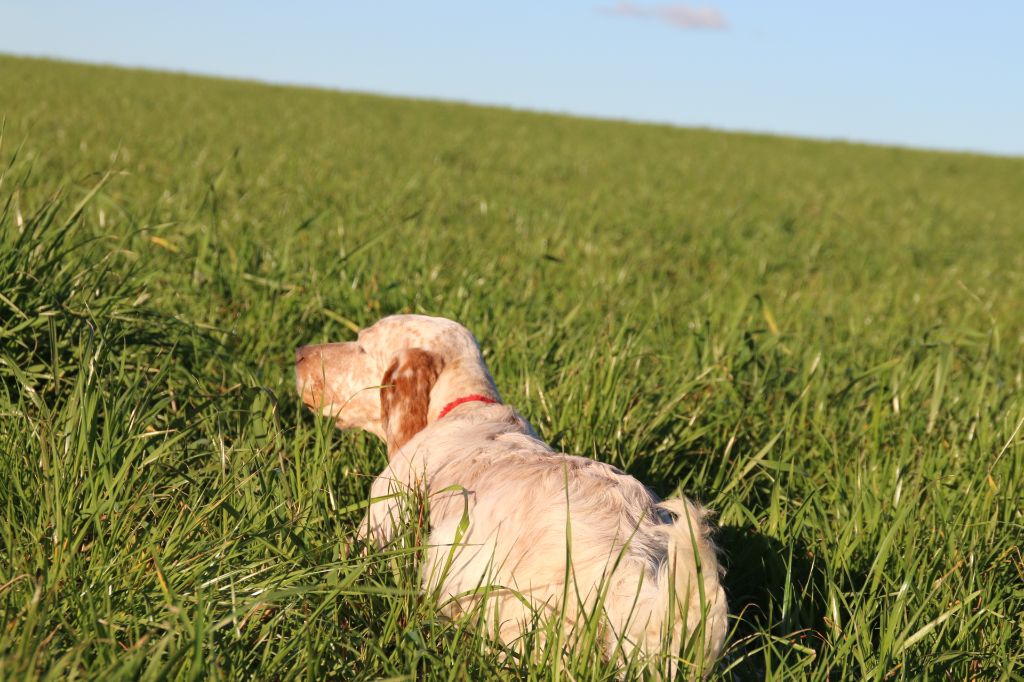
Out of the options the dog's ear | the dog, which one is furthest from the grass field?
the dog's ear

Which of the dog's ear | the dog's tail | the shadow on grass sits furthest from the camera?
the dog's ear

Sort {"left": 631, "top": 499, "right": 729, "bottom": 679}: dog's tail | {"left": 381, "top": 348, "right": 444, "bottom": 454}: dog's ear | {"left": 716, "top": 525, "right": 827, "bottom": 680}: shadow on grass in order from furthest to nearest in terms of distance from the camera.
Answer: {"left": 381, "top": 348, "right": 444, "bottom": 454}: dog's ear → {"left": 716, "top": 525, "right": 827, "bottom": 680}: shadow on grass → {"left": 631, "top": 499, "right": 729, "bottom": 679}: dog's tail

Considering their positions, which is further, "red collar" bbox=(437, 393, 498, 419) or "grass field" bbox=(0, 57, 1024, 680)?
"red collar" bbox=(437, 393, 498, 419)

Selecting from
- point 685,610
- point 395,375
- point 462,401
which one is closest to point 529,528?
point 685,610

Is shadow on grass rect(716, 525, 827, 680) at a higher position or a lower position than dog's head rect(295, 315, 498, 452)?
lower

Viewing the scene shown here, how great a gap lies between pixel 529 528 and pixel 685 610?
0.46 meters

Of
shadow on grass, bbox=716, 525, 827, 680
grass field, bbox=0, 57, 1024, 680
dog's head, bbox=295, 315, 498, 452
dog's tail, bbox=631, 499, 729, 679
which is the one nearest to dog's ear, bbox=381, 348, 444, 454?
dog's head, bbox=295, 315, 498, 452

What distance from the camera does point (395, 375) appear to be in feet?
9.60

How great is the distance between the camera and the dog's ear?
2.88 m

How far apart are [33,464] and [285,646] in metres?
0.90

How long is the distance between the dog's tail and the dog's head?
117 centimetres

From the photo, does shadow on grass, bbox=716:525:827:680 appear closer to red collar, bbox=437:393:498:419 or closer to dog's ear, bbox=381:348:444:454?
red collar, bbox=437:393:498:419

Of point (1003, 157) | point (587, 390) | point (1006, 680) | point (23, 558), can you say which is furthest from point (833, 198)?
point (1003, 157)

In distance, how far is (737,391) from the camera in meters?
3.75
